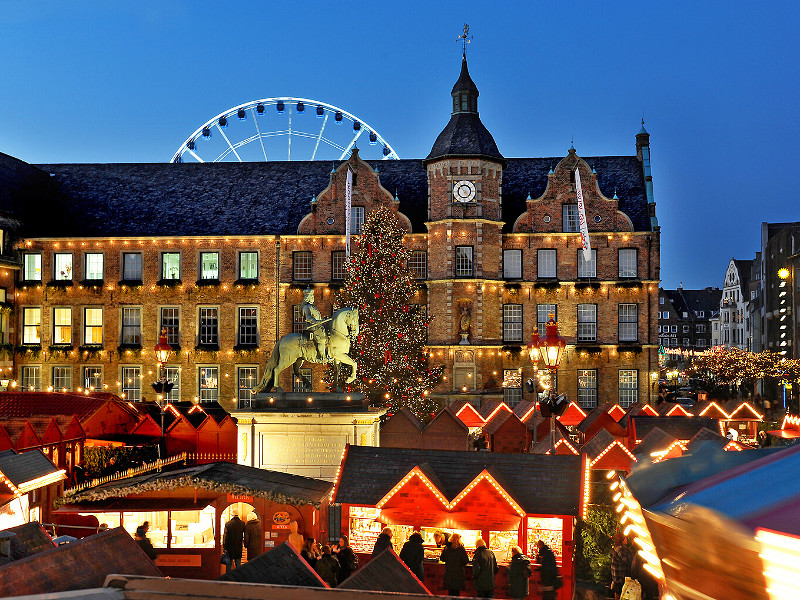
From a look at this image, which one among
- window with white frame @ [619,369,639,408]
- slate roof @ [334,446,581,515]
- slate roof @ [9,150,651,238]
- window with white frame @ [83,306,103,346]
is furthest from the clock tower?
slate roof @ [334,446,581,515]

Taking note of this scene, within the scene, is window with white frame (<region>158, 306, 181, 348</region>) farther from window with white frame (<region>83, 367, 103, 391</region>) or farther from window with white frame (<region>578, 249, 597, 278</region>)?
window with white frame (<region>578, 249, 597, 278</region>)

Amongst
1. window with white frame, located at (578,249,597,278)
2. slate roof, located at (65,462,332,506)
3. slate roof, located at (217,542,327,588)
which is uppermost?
window with white frame, located at (578,249,597,278)

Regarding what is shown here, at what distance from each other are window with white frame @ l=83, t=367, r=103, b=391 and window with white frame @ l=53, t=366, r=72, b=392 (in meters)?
0.83

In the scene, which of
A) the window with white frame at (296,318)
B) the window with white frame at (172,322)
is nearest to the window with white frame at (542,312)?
the window with white frame at (296,318)

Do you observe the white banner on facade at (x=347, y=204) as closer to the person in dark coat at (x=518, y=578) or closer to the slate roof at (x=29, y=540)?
the person in dark coat at (x=518, y=578)

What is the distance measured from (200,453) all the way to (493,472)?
15.1 m

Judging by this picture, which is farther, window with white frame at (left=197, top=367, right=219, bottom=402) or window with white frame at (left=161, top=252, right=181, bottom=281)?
window with white frame at (left=161, top=252, right=181, bottom=281)

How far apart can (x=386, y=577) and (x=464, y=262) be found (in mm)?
34944

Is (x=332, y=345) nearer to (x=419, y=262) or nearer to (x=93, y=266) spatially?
(x=419, y=262)

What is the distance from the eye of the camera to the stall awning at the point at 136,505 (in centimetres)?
1538

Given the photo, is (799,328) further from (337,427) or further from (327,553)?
(327,553)

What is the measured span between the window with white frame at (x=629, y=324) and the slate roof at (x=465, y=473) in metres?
28.6

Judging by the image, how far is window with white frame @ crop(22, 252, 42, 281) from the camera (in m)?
45.5

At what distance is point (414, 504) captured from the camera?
51.9 feet
